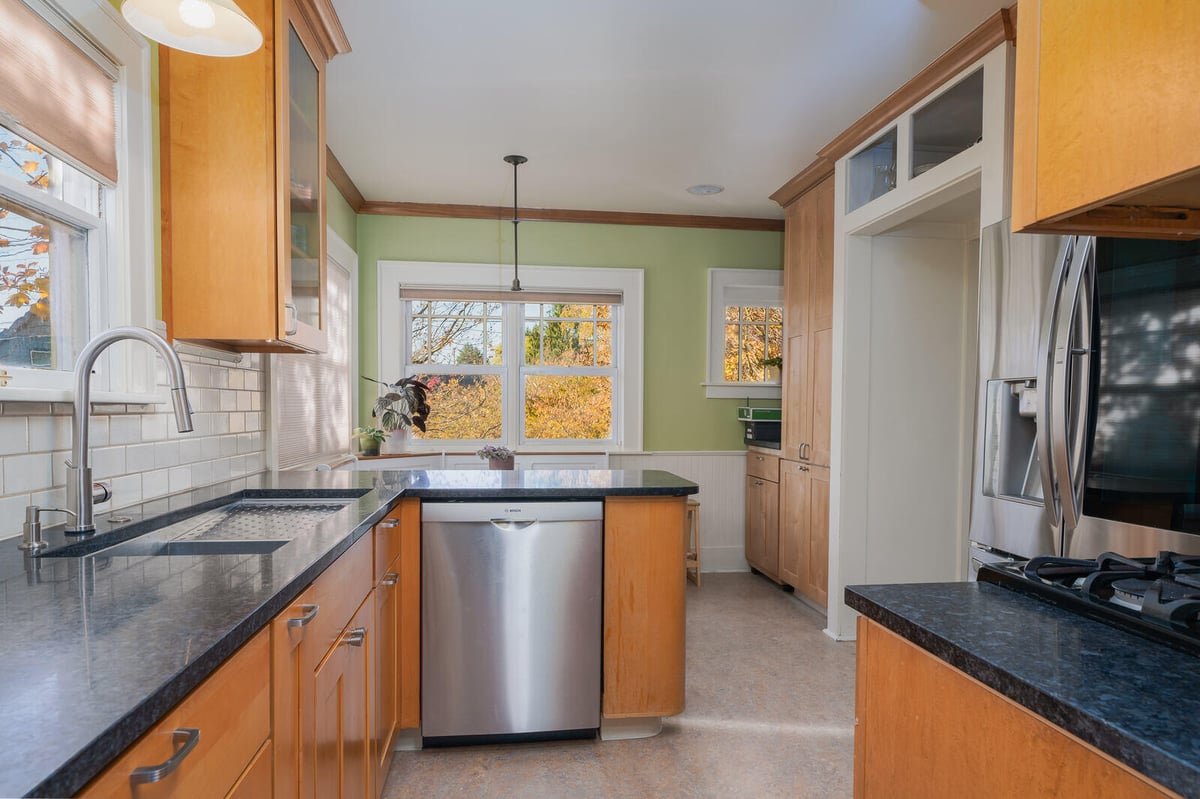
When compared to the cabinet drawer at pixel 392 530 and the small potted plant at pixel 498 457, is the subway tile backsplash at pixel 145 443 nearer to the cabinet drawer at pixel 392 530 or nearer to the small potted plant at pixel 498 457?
the cabinet drawer at pixel 392 530

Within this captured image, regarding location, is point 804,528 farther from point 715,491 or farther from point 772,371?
point 772,371

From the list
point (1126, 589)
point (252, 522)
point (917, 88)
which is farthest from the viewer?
point (917, 88)

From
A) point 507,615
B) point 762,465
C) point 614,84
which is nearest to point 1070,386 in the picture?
point 507,615

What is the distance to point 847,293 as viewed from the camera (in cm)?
348

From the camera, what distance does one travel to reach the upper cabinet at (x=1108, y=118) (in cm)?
67

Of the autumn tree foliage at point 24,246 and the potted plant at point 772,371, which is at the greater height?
the autumn tree foliage at point 24,246

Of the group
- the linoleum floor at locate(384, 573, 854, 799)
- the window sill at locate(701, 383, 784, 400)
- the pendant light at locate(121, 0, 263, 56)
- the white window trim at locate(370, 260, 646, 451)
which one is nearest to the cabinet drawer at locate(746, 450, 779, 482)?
the window sill at locate(701, 383, 784, 400)

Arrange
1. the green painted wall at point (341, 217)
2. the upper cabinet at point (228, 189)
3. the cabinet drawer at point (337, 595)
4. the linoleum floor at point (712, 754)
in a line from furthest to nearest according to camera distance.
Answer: the green painted wall at point (341, 217) < the linoleum floor at point (712, 754) < the upper cabinet at point (228, 189) < the cabinet drawer at point (337, 595)

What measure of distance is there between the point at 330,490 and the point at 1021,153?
2.02 meters

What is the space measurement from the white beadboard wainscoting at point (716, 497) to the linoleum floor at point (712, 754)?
1.68 meters

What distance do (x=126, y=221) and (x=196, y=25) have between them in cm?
59

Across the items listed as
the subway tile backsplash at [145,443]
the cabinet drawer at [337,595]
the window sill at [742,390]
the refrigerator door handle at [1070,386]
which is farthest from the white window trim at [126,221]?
the window sill at [742,390]

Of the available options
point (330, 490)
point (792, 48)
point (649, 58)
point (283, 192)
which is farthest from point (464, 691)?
point (792, 48)

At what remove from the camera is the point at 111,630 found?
0.85 m
